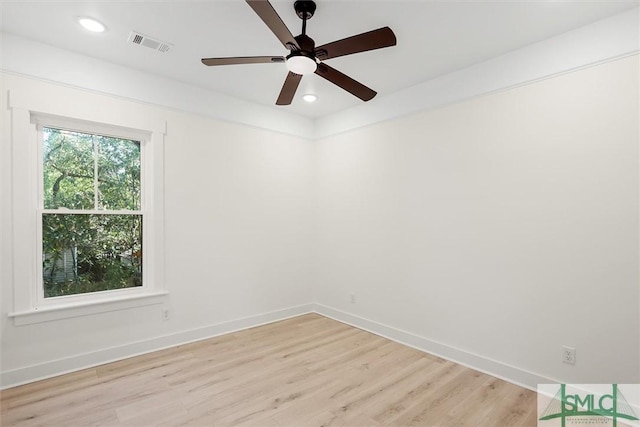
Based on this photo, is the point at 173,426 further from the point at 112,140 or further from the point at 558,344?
the point at 558,344

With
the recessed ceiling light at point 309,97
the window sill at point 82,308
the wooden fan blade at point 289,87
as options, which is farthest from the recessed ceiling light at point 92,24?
the window sill at point 82,308

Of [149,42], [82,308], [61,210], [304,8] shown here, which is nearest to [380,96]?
[304,8]

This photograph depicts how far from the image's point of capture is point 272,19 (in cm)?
175

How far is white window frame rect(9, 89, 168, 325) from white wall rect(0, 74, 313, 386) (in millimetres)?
58

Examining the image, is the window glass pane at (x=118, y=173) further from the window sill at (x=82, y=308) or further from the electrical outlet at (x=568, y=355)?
the electrical outlet at (x=568, y=355)

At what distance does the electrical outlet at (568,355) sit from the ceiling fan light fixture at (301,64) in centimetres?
273

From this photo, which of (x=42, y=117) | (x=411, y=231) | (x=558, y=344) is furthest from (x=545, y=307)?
(x=42, y=117)

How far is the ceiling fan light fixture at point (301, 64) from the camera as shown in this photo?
2.10 metres

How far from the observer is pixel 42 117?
274cm

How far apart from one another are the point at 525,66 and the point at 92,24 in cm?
334

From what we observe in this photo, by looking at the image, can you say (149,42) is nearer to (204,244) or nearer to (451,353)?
(204,244)

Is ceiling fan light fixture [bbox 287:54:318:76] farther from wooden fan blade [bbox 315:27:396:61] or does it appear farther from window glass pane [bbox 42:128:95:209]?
window glass pane [bbox 42:128:95:209]

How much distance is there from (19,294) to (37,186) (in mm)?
874

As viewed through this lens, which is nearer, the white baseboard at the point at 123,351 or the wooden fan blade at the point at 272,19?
the wooden fan blade at the point at 272,19
